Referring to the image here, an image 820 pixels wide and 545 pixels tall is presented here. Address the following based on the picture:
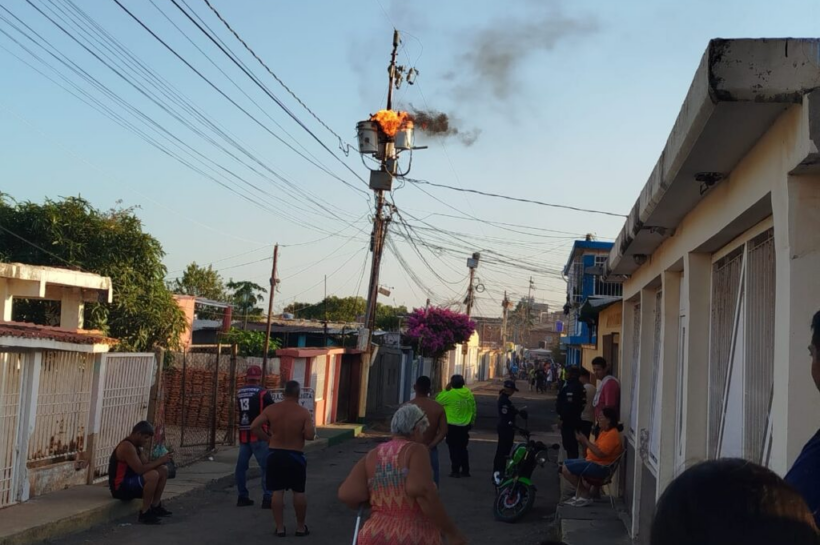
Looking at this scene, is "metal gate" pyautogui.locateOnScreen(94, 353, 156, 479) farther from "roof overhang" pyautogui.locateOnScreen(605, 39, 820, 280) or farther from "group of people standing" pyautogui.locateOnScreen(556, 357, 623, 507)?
"roof overhang" pyautogui.locateOnScreen(605, 39, 820, 280)

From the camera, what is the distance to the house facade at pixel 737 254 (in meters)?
3.41

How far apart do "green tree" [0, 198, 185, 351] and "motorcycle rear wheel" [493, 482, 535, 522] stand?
1157 centimetres

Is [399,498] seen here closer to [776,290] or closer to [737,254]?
[776,290]

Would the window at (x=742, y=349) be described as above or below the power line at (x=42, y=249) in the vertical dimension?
below

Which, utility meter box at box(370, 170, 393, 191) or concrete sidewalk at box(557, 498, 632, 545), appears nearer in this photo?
concrete sidewalk at box(557, 498, 632, 545)

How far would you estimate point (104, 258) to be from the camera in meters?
19.7

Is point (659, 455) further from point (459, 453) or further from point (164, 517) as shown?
point (459, 453)

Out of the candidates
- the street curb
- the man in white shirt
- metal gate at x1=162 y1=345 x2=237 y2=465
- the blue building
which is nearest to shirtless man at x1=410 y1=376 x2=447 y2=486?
the man in white shirt

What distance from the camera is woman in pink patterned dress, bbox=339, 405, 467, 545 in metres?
4.89

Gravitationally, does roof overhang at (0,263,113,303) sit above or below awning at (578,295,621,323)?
below

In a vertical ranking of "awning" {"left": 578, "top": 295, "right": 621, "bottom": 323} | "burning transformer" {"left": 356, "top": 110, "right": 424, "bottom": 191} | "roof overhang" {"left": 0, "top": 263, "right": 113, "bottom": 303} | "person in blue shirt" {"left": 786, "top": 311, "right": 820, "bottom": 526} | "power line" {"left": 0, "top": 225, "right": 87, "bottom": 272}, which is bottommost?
"person in blue shirt" {"left": 786, "top": 311, "right": 820, "bottom": 526}

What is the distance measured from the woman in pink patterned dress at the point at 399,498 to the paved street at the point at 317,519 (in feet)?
14.3

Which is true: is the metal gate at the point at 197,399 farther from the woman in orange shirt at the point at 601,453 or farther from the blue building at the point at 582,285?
the blue building at the point at 582,285

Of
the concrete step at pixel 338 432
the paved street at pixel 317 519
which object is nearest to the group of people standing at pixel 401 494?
the paved street at pixel 317 519
